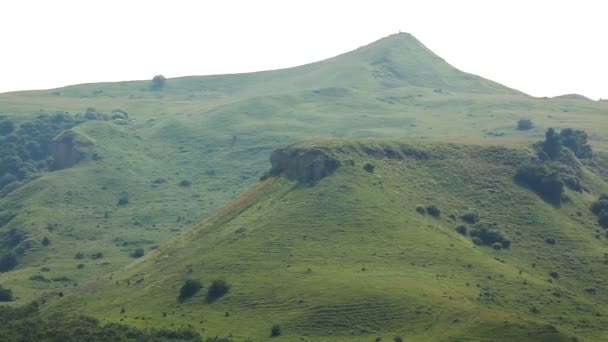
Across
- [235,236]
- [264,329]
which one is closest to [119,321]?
[264,329]

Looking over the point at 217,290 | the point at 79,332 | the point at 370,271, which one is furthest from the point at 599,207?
the point at 79,332

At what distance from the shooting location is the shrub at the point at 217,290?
519ft

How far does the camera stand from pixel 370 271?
526ft

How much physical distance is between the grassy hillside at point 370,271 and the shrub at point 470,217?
2.45 ft

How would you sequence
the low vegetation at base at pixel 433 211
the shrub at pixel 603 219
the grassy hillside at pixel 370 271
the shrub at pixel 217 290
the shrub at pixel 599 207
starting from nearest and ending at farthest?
the grassy hillside at pixel 370 271, the shrub at pixel 217 290, the low vegetation at base at pixel 433 211, the shrub at pixel 603 219, the shrub at pixel 599 207

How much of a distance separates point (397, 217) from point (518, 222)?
82.1 feet

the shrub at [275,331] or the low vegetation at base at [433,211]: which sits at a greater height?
the low vegetation at base at [433,211]

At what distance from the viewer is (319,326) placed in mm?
142375

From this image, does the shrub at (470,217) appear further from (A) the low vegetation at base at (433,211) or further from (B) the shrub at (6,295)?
(B) the shrub at (6,295)

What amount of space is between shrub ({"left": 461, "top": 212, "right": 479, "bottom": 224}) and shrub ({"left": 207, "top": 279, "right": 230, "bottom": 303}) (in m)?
53.7

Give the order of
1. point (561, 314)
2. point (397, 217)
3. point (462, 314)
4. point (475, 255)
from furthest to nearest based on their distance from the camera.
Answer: point (397, 217) < point (475, 255) < point (561, 314) < point (462, 314)

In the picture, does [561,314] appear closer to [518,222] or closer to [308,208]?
[518,222]

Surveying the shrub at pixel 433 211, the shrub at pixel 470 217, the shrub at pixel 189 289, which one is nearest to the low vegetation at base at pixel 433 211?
the shrub at pixel 433 211

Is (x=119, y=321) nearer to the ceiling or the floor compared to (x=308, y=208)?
nearer to the floor
